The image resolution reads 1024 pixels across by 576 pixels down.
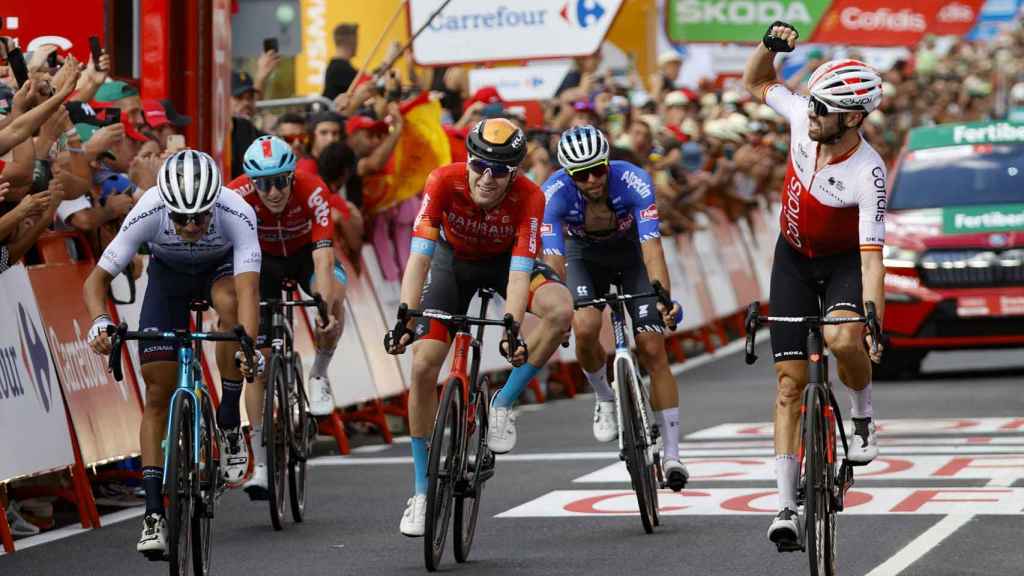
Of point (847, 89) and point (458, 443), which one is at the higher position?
point (847, 89)

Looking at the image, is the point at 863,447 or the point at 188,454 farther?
the point at 863,447

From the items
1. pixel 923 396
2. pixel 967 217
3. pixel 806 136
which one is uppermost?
pixel 806 136

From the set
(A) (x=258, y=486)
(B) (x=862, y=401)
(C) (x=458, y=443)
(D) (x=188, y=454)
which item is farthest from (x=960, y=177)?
(D) (x=188, y=454)

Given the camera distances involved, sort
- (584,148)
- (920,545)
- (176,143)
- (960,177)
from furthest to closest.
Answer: (960,177)
(176,143)
(584,148)
(920,545)

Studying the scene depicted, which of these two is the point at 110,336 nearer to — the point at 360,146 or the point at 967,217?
the point at 360,146

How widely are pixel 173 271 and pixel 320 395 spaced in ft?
9.38

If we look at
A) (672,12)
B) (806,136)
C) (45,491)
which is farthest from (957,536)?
(672,12)

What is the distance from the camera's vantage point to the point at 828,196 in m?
9.45

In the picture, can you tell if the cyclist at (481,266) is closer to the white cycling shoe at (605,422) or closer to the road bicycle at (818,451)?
the white cycling shoe at (605,422)

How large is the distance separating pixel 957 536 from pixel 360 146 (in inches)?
293

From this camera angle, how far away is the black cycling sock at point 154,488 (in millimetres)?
9523

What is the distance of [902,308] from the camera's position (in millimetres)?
18391

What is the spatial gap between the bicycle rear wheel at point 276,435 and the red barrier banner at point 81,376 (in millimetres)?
1132

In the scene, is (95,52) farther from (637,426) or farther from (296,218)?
(637,426)
